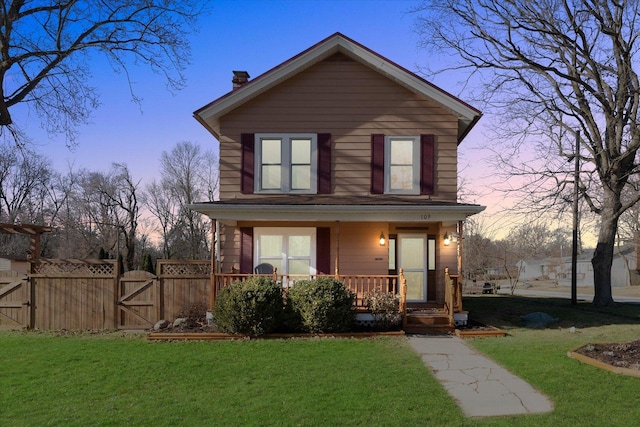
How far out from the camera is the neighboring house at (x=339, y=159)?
45.2 feet

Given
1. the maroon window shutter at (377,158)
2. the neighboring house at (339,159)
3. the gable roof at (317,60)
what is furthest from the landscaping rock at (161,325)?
the maroon window shutter at (377,158)

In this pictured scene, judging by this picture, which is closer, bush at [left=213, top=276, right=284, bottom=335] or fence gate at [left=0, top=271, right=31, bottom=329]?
bush at [left=213, top=276, right=284, bottom=335]

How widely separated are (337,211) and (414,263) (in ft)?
10.6

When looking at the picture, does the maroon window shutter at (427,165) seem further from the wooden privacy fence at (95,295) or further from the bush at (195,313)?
the bush at (195,313)

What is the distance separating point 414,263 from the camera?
46.5 feet

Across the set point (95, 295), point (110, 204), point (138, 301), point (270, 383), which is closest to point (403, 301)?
point (270, 383)

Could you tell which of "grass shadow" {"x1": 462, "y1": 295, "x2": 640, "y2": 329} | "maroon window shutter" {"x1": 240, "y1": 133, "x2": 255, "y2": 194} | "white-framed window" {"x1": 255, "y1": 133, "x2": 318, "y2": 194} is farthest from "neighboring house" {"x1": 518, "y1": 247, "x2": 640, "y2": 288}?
"maroon window shutter" {"x1": 240, "y1": 133, "x2": 255, "y2": 194}

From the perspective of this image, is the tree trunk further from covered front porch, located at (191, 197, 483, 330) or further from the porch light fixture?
the porch light fixture

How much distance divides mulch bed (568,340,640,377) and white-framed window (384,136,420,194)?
6267mm

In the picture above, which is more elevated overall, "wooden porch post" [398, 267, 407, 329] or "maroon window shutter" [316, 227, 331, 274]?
"maroon window shutter" [316, 227, 331, 274]

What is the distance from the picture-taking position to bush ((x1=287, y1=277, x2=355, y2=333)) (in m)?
11.1

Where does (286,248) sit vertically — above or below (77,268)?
above

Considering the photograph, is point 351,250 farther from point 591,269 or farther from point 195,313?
point 591,269

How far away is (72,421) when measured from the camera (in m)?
5.78
